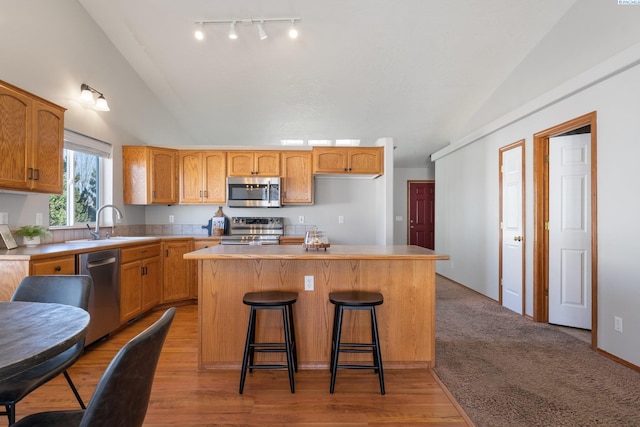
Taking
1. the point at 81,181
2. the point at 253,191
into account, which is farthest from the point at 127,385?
the point at 253,191

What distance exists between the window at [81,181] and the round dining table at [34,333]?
8.30 feet

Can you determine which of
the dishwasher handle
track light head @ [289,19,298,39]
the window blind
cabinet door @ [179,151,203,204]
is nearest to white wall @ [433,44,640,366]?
track light head @ [289,19,298,39]

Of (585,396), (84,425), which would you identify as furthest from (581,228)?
(84,425)

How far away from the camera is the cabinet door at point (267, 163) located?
461cm

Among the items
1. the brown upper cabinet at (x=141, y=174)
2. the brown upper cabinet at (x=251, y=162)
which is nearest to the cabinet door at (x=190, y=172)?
the brown upper cabinet at (x=141, y=174)

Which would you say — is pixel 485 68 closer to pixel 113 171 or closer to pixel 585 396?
pixel 585 396

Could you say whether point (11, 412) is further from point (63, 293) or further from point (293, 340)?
point (293, 340)

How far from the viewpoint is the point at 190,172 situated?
15.1ft

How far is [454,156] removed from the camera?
5398mm

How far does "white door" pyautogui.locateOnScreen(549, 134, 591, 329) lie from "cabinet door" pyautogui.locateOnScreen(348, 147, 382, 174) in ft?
6.55

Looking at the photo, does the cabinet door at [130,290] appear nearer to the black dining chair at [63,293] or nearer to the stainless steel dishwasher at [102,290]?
the stainless steel dishwasher at [102,290]

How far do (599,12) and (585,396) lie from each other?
122 inches

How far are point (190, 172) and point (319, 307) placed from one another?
3121 mm

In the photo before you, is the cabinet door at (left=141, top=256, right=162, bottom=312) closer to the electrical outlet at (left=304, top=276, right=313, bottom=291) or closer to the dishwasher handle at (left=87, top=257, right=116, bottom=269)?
the dishwasher handle at (left=87, top=257, right=116, bottom=269)
